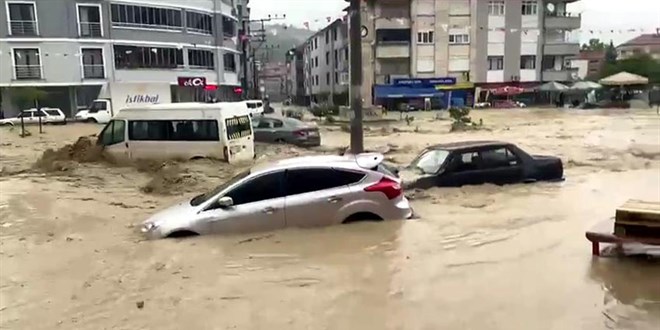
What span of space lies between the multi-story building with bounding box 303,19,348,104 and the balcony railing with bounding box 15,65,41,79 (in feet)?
86.9

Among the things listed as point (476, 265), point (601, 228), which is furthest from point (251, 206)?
point (601, 228)

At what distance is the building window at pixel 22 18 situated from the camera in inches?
1630

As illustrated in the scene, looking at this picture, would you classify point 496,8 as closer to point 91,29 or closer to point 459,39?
point 459,39

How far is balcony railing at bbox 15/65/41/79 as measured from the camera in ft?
136

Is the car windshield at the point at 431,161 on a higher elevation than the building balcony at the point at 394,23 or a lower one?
lower

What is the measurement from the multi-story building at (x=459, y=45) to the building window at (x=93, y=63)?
70.8 ft

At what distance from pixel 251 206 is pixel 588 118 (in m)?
33.2

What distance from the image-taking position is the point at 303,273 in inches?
296

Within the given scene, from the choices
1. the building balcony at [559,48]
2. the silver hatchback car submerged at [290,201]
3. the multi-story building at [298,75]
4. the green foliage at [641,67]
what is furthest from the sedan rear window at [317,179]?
the multi-story building at [298,75]

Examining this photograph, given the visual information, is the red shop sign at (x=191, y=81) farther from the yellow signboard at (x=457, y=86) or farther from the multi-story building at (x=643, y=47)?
the multi-story building at (x=643, y=47)

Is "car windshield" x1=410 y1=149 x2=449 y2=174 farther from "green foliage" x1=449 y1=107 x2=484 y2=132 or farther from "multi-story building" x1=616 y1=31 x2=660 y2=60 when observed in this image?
"multi-story building" x1=616 y1=31 x2=660 y2=60

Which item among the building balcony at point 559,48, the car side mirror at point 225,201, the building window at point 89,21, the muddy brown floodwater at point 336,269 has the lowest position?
the muddy brown floodwater at point 336,269

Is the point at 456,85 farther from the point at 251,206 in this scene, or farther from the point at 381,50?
the point at 251,206

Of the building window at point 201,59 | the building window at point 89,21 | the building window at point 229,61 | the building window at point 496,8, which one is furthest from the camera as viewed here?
the building window at point 496,8
